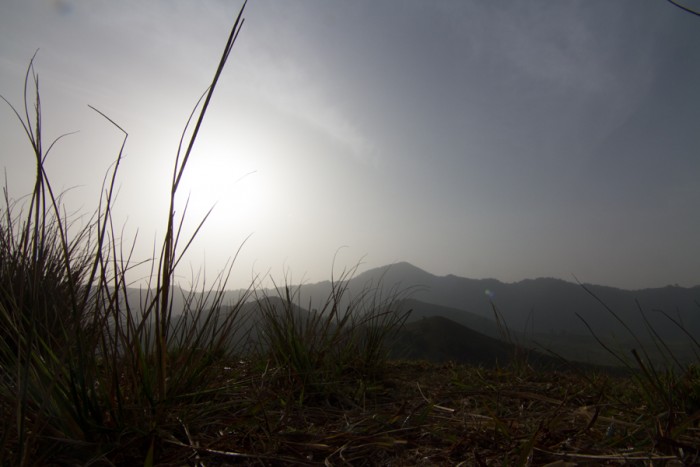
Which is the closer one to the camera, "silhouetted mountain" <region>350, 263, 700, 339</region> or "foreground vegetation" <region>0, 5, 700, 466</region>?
"foreground vegetation" <region>0, 5, 700, 466</region>

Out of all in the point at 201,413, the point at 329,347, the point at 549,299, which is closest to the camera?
the point at 201,413

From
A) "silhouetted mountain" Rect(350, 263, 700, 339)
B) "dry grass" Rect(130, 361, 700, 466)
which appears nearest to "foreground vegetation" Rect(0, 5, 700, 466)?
"dry grass" Rect(130, 361, 700, 466)

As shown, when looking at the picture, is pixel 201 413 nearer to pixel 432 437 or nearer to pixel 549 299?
pixel 432 437

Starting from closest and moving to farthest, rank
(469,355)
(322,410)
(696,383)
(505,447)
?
(505,447) → (696,383) → (322,410) → (469,355)

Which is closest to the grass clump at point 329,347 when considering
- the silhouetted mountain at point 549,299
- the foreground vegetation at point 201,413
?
the foreground vegetation at point 201,413

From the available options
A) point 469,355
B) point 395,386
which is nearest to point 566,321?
point 469,355

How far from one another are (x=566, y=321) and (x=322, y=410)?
134 m

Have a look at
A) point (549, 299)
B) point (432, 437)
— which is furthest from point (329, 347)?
point (549, 299)

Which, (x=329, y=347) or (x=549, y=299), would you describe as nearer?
(x=329, y=347)

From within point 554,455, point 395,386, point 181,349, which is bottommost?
point 395,386

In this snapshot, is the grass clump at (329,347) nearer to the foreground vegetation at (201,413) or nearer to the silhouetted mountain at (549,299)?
the foreground vegetation at (201,413)

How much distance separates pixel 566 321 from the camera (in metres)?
116

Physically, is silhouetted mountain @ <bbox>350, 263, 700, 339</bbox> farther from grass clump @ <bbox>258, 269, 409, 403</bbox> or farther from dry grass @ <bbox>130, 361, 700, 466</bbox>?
dry grass @ <bbox>130, 361, 700, 466</bbox>

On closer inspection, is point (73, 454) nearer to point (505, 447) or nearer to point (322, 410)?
point (322, 410)
